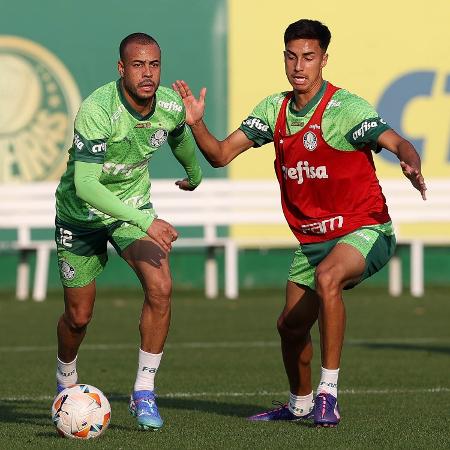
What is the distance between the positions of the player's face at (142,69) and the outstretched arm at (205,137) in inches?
13.8

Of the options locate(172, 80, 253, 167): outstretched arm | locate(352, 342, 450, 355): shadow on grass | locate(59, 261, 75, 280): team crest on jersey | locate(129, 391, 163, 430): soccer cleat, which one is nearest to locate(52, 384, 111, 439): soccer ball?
locate(129, 391, 163, 430): soccer cleat

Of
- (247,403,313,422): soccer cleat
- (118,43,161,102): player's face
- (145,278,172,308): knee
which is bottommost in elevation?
(247,403,313,422): soccer cleat

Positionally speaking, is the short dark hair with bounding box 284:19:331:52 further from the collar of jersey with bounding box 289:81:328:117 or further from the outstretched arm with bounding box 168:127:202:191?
the outstretched arm with bounding box 168:127:202:191

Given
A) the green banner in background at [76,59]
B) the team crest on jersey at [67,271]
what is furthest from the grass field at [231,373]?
the green banner in background at [76,59]

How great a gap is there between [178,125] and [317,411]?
1.93 m

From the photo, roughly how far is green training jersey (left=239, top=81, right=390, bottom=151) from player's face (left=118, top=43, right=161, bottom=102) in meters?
0.75

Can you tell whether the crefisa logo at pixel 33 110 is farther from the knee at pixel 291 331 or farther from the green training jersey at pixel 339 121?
the knee at pixel 291 331

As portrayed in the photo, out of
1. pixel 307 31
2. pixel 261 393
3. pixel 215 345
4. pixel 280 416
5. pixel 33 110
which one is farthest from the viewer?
pixel 33 110

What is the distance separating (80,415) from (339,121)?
7.29ft

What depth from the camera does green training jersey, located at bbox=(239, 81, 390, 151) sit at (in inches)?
316

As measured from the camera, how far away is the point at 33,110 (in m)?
19.5

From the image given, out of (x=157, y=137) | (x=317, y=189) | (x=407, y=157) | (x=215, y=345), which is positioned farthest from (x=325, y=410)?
(x=215, y=345)

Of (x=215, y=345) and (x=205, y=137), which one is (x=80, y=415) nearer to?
(x=205, y=137)

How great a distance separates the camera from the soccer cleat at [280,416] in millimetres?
8445
